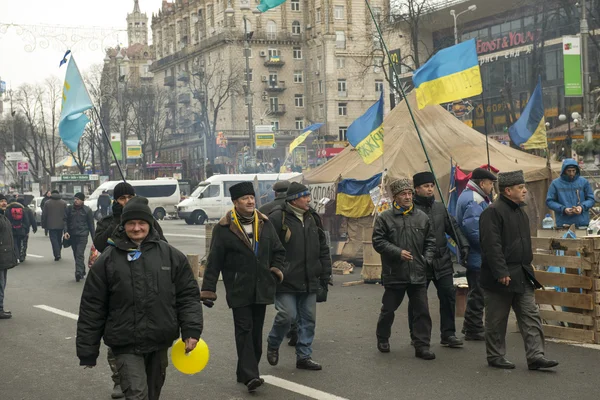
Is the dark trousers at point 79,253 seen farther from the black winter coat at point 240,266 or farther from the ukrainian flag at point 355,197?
the black winter coat at point 240,266

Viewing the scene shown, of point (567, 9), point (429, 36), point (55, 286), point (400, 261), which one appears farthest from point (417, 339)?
point (429, 36)

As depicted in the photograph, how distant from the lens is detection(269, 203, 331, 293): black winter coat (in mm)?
8102

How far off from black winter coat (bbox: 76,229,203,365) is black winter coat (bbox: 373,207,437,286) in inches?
132

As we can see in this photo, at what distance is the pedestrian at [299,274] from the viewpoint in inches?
319

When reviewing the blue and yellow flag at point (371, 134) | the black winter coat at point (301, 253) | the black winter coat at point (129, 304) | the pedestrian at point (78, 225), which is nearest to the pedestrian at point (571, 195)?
the blue and yellow flag at point (371, 134)

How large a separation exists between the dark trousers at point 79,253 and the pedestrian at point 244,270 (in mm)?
10273

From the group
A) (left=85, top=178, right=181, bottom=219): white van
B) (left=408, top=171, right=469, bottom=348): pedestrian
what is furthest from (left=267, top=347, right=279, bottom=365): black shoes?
(left=85, top=178, right=181, bottom=219): white van

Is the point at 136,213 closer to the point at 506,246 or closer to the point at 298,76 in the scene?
the point at 506,246

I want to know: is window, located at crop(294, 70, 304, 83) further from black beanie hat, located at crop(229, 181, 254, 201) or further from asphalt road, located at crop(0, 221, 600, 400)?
black beanie hat, located at crop(229, 181, 254, 201)

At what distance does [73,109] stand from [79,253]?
224 inches

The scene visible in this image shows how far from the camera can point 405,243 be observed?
8.55m

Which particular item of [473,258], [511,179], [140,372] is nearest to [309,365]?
[473,258]

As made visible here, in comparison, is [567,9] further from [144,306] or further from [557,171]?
[144,306]

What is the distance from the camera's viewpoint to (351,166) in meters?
19.4
